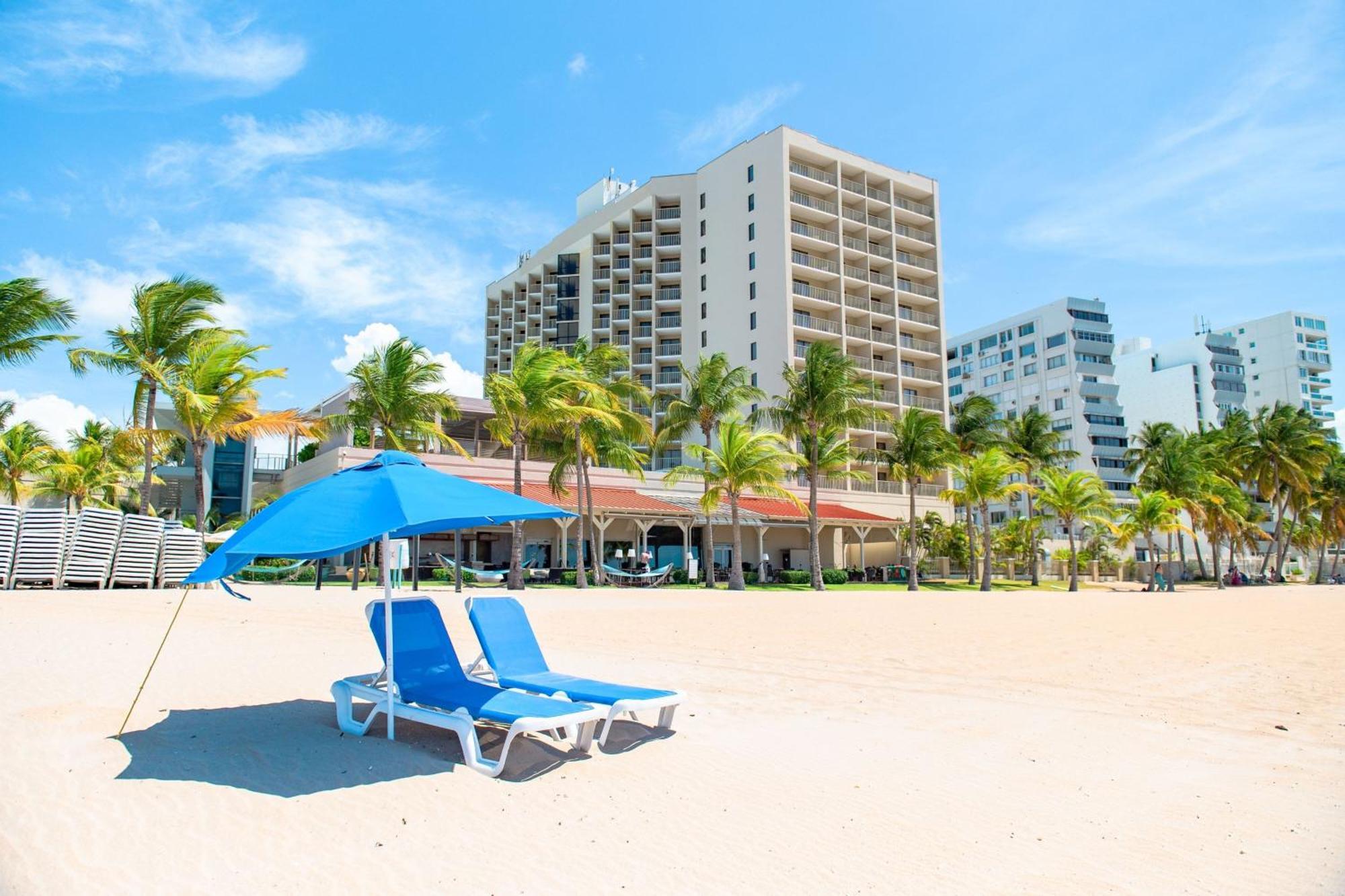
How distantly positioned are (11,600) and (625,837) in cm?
1563

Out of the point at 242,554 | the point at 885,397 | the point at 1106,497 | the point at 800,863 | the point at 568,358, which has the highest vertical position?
the point at 885,397

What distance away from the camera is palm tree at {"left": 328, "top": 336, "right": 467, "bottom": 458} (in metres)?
25.5

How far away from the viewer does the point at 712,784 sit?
5094 millimetres

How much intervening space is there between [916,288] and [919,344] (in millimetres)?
3785

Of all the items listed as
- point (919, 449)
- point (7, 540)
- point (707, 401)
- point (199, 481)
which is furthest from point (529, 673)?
point (919, 449)

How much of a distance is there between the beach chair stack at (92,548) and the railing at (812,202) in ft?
134

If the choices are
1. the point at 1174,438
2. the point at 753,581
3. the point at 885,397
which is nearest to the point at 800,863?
the point at 753,581

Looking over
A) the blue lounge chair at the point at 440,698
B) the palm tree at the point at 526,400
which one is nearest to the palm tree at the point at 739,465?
the palm tree at the point at 526,400

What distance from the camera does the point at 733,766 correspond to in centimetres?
548

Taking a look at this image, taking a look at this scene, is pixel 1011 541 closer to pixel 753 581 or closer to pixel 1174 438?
pixel 1174 438

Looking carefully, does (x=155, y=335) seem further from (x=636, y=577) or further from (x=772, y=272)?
(x=772, y=272)

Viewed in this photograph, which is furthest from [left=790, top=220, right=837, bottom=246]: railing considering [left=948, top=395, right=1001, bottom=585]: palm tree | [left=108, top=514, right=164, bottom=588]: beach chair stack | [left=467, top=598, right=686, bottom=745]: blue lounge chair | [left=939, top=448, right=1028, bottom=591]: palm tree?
[left=467, top=598, right=686, bottom=745]: blue lounge chair

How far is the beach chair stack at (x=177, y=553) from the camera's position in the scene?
2033 cm

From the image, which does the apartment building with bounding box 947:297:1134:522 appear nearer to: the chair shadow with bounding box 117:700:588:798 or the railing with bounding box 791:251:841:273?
the railing with bounding box 791:251:841:273
